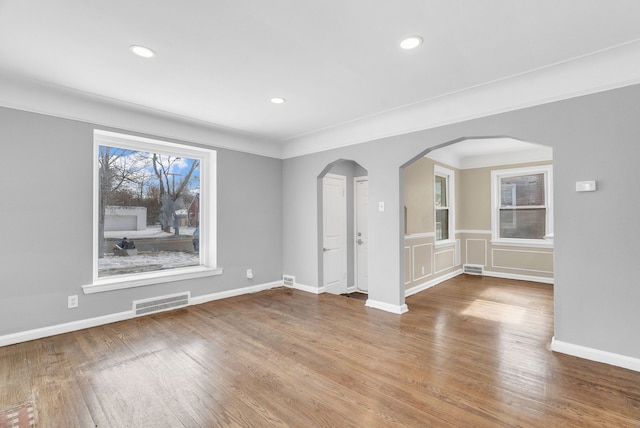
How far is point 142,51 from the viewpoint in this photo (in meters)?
2.46

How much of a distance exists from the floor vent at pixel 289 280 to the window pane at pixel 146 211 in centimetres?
160

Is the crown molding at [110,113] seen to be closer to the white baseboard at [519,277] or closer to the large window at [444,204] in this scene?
the large window at [444,204]

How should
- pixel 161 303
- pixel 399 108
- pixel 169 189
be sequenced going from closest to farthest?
pixel 399 108 → pixel 161 303 → pixel 169 189

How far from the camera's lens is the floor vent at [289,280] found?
5414 millimetres

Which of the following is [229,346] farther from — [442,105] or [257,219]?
[442,105]

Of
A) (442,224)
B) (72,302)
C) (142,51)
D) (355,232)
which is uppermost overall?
(142,51)

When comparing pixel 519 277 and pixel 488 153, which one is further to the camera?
pixel 488 153

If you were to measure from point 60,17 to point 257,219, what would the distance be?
3.54 metres

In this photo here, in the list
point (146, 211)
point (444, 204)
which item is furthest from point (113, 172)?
point (444, 204)

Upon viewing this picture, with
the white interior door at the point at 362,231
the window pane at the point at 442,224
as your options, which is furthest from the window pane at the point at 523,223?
the white interior door at the point at 362,231

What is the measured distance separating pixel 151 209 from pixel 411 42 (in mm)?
3805

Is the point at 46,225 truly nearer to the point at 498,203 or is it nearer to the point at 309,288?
the point at 309,288

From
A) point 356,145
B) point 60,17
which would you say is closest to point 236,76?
point 60,17

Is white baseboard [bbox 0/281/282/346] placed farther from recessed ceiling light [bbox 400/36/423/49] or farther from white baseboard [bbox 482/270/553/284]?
white baseboard [bbox 482/270/553/284]
